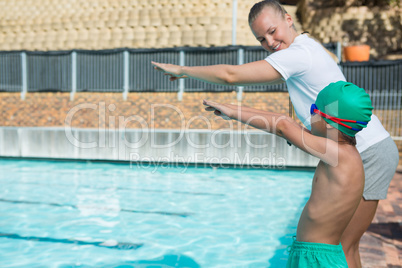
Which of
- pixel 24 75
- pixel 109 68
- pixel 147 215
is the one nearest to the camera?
pixel 147 215

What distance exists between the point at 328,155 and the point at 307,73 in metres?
0.50

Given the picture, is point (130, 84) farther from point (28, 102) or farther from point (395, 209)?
point (395, 209)

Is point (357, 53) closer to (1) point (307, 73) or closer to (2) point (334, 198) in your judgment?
(1) point (307, 73)

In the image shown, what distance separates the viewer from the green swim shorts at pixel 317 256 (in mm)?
2166

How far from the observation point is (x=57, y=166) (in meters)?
12.8

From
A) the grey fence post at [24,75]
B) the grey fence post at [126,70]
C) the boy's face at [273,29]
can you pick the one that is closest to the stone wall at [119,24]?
the grey fence post at [126,70]

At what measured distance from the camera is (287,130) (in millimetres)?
2084

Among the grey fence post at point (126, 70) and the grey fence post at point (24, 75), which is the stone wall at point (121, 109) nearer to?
the grey fence post at point (24, 75)

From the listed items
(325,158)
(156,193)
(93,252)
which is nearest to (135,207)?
(156,193)

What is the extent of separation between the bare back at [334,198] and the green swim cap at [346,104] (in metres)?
0.15

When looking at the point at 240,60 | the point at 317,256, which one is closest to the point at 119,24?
the point at 240,60

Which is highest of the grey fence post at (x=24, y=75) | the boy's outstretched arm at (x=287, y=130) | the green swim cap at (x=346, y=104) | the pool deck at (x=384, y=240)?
the grey fence post at (x=24, y=75)

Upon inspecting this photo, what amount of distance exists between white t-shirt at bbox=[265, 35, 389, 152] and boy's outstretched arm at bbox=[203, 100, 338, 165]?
11.7 inches

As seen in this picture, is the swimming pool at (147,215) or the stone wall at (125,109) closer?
the swimming pool at (147,215)
